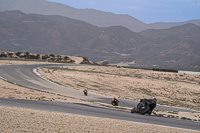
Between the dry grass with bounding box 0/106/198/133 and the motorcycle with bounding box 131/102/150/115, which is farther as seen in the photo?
the motorcycle with bounding box 131/102/150/115

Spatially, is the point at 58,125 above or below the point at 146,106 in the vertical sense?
below

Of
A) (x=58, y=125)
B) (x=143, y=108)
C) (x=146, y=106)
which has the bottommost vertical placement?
(x=58, y=125)

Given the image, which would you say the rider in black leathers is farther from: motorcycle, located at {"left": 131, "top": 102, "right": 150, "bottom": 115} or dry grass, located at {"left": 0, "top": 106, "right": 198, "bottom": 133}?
dry grass, located at {"left": 0, "top": 106, "right": 198, "bottom": 133}

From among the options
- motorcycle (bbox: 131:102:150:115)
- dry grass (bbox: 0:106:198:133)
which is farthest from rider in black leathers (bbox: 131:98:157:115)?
dry grass (bbox: 0:106:198:133)

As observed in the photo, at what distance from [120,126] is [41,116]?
388 centimetres

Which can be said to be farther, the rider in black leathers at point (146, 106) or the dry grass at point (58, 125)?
the rider in black leathers at point (146, 106)

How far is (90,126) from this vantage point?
12.2 metres

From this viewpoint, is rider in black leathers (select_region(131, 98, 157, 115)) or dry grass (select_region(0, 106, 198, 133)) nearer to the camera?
dry grass (select_region(0, 106, 198, 133))

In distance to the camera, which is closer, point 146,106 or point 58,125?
point 58,125

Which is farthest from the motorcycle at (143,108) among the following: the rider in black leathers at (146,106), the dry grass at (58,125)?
the dry grass at (58,125)

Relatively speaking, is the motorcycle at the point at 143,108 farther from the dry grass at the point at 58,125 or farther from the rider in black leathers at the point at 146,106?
the dry grass at the point at 58,125

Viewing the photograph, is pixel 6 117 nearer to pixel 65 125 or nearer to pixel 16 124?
pixel 16 124

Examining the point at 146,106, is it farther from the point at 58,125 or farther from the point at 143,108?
the point at 58,125

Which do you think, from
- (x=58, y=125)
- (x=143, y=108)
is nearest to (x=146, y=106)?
(x=143, y=108)
